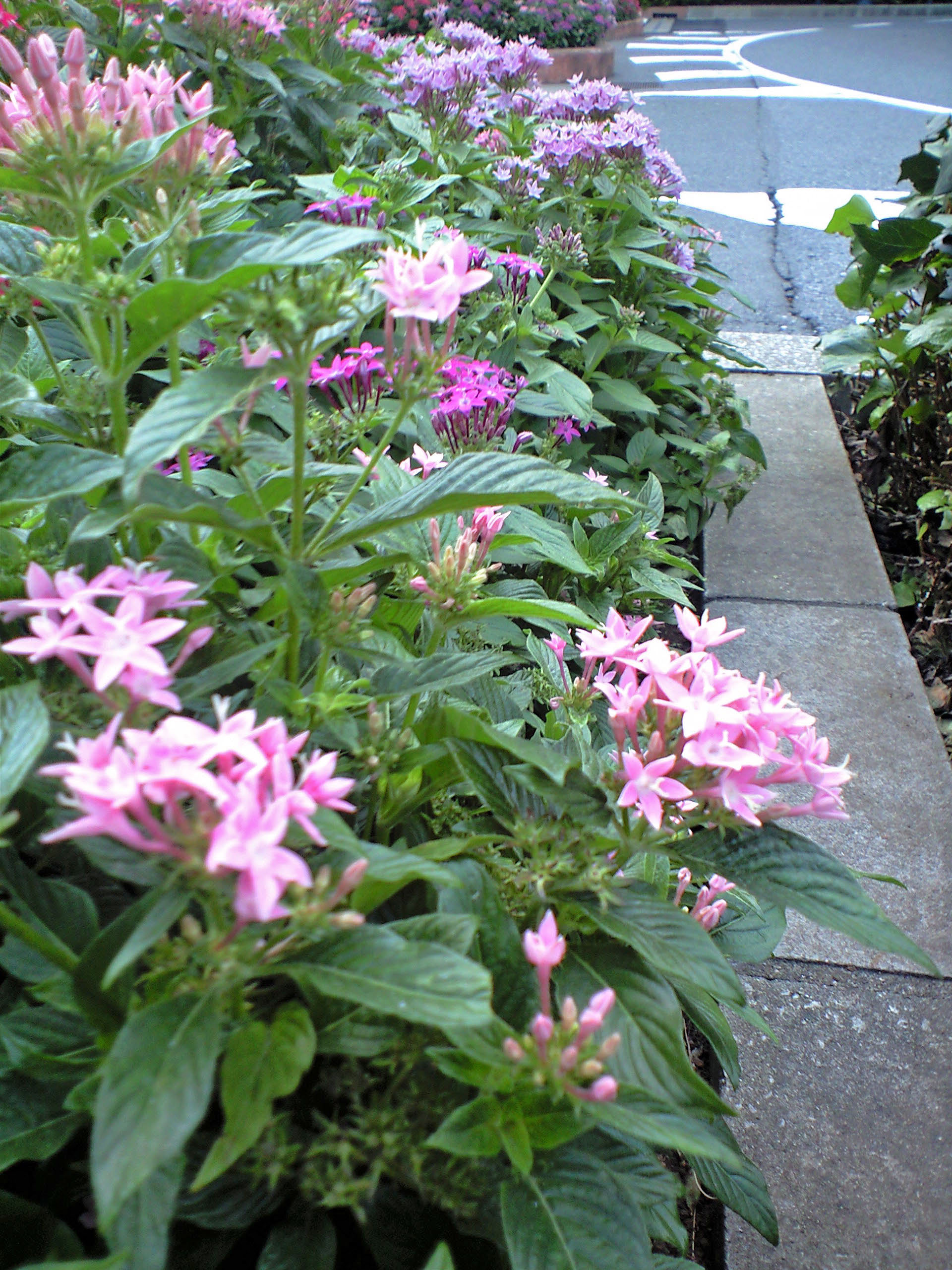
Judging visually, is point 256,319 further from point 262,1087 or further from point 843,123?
point 843,123

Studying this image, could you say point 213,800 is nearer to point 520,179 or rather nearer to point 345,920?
point 345,920

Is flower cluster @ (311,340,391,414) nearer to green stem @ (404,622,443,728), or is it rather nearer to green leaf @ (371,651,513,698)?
green stem @ (404,622,443,728)

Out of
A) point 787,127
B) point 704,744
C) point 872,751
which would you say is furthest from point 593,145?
point 787,127

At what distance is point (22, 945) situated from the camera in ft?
2.34

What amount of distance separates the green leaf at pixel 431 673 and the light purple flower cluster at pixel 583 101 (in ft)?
9.09

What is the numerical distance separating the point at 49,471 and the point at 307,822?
1.35 ft

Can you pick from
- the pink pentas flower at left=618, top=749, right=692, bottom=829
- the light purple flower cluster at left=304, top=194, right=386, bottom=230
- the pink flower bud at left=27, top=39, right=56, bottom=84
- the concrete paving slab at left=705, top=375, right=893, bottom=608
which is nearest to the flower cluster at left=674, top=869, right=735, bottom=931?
the pink pentas flower at left=618, top=749, right=692, bottom=829

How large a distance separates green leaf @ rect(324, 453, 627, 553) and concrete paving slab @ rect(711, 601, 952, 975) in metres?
1.23

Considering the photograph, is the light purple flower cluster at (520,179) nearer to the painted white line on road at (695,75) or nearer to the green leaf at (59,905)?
the green leaf at (59,905)

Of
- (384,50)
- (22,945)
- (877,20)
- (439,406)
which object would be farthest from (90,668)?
(877,20)

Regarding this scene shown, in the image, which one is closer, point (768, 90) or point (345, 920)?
point (345, 920)

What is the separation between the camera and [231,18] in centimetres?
252

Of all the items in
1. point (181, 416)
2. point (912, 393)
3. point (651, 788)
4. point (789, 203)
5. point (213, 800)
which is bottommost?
point (789, 203)

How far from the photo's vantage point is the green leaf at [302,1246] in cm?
69
